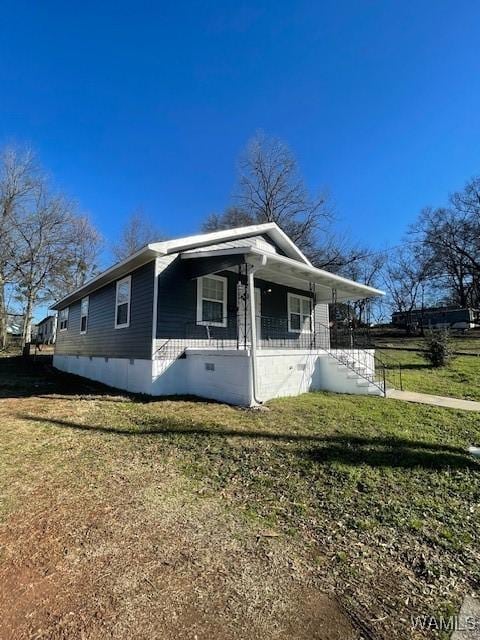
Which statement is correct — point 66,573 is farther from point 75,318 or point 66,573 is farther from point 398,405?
point 75,318

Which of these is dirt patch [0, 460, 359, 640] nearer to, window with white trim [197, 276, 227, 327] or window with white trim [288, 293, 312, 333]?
window with white trim [197, 276, 227, 327]

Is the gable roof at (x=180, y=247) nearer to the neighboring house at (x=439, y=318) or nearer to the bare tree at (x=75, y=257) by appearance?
the bare tree at (x=75, y=257)

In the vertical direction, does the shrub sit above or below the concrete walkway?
above

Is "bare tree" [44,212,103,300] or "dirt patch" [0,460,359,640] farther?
"bare tree" [44,212,103,300]

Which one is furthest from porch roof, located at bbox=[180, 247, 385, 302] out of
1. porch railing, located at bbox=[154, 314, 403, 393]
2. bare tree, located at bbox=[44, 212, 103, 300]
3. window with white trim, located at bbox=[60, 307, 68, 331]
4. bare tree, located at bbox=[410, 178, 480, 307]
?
bare tree, located at bbox=[410, 178, 480, 307]

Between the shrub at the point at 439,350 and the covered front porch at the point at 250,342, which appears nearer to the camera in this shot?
the covered front porch at the point at 250,342

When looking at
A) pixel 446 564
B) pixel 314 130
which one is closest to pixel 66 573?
pixel 446 564

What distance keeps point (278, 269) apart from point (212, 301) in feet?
7.06

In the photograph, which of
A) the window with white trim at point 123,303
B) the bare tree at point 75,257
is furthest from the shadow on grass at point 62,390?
the bare tree at point 75,257

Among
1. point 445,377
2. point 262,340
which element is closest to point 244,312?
point 262,340

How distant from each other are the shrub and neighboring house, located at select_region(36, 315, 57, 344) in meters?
39.1

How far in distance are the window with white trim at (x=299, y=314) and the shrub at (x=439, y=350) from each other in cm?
510

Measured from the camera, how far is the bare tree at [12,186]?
76.0 feet

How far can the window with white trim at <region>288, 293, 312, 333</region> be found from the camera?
12734mm
